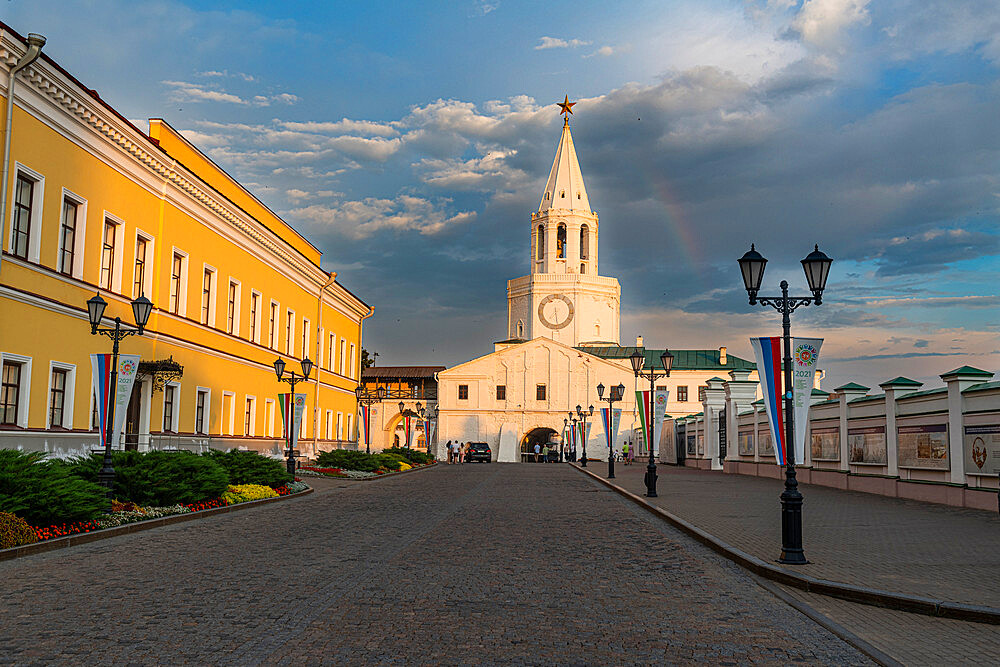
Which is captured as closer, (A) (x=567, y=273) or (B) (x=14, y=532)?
(B) (x=14, y=532)

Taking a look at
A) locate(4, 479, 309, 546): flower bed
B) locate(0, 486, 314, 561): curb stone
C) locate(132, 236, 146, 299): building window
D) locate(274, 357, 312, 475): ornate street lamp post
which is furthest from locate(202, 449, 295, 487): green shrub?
locate(132, 236, 146, 299): building window

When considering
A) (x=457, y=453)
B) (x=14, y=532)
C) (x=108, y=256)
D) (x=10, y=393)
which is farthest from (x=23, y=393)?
(x=457, y=453)

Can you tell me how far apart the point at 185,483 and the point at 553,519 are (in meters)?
7.19

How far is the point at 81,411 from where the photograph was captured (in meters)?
Answer: 21.6

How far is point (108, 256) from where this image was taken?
23.7 meters

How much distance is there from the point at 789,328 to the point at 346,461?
91.0 feet

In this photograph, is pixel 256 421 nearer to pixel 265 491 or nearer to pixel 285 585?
pixel 265 491

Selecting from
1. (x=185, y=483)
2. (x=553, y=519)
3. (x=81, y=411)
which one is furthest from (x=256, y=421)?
(x=553, y=519)

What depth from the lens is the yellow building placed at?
19.3 metres

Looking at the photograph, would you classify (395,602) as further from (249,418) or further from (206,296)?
(249,418)

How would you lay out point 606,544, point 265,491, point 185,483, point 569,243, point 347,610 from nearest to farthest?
point 347,610 < point 606,544 < point 185,483 < point 265,491 < point 569,243

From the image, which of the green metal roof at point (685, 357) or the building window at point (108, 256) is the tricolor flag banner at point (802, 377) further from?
the green metal roof at point (685, 357)

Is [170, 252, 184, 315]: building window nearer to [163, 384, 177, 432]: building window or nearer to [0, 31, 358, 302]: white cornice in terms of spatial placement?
[0, 31, 358, 302]: white cornice

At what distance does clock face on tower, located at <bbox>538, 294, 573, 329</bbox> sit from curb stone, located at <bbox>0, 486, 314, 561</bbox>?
77.8 meters
